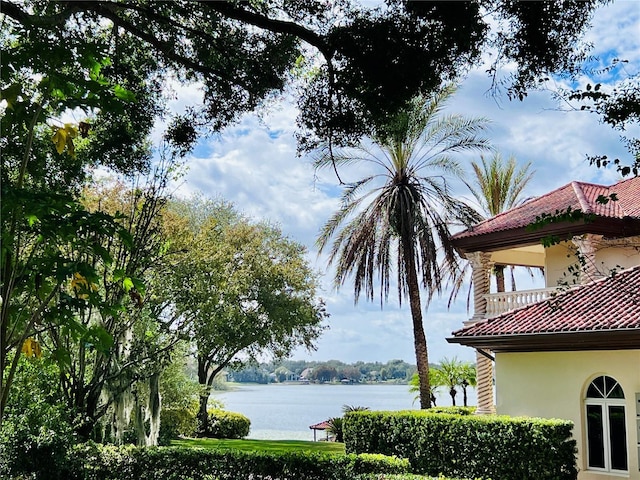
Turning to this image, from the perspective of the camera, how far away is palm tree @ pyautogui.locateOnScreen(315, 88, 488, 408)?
19.8 meters

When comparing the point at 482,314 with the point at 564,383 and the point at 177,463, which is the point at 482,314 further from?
the point at 177,463

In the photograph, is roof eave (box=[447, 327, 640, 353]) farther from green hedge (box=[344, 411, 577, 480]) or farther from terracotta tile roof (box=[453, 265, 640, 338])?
green hedge (box=[344, 411, 577, 480])

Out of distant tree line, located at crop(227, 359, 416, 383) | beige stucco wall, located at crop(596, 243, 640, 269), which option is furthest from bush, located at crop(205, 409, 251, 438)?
beige stucco wall, located at crop(596, 243, 640, 269)

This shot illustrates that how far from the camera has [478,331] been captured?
1492 cm

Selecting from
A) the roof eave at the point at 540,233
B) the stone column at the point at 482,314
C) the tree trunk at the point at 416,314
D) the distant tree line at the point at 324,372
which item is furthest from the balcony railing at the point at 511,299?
the distant tree line at the point at 324,372

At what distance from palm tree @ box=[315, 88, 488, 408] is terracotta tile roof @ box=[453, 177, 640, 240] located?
127 cm

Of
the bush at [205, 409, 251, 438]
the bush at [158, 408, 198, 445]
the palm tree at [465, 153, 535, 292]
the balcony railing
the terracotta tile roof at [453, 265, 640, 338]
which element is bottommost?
the bush at [205, 409, 251, 438]

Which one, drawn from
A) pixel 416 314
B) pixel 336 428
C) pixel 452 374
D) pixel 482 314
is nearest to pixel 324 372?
pixel 452 374

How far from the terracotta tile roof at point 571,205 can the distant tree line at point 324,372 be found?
10855mm

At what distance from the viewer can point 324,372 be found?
42.5m

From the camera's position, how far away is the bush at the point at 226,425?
90.2 feet

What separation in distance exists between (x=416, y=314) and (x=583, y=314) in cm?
688

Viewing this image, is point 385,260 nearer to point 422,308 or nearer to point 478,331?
point 422,308

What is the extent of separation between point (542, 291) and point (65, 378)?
1063cm
